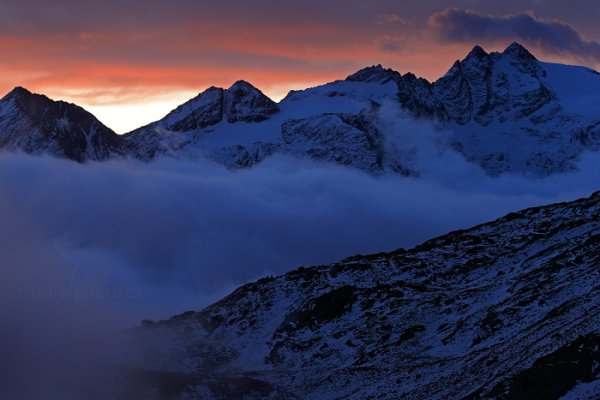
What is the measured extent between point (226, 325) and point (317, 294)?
50.4 ft

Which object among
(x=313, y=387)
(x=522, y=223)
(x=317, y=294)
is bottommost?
(x=313, y=387)

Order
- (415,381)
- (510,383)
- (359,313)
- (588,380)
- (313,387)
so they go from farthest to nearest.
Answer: (359,313), (313,387), (415,381), (510,383), (588,380)

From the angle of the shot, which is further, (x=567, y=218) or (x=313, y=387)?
(x=567, y=218)

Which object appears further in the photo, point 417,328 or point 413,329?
point 417,328

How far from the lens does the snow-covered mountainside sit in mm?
103688

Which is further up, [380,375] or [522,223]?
[522,223]

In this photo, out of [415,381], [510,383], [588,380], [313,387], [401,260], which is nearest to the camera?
[588,380]

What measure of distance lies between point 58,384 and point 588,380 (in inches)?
2689

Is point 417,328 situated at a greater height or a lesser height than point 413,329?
greater

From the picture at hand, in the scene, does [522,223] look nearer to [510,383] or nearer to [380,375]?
[380,375]

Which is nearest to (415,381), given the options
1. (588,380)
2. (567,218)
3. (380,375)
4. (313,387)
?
(380,375)

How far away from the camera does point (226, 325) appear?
501ft

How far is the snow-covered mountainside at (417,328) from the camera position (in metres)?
104

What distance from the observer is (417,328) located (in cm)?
13362
